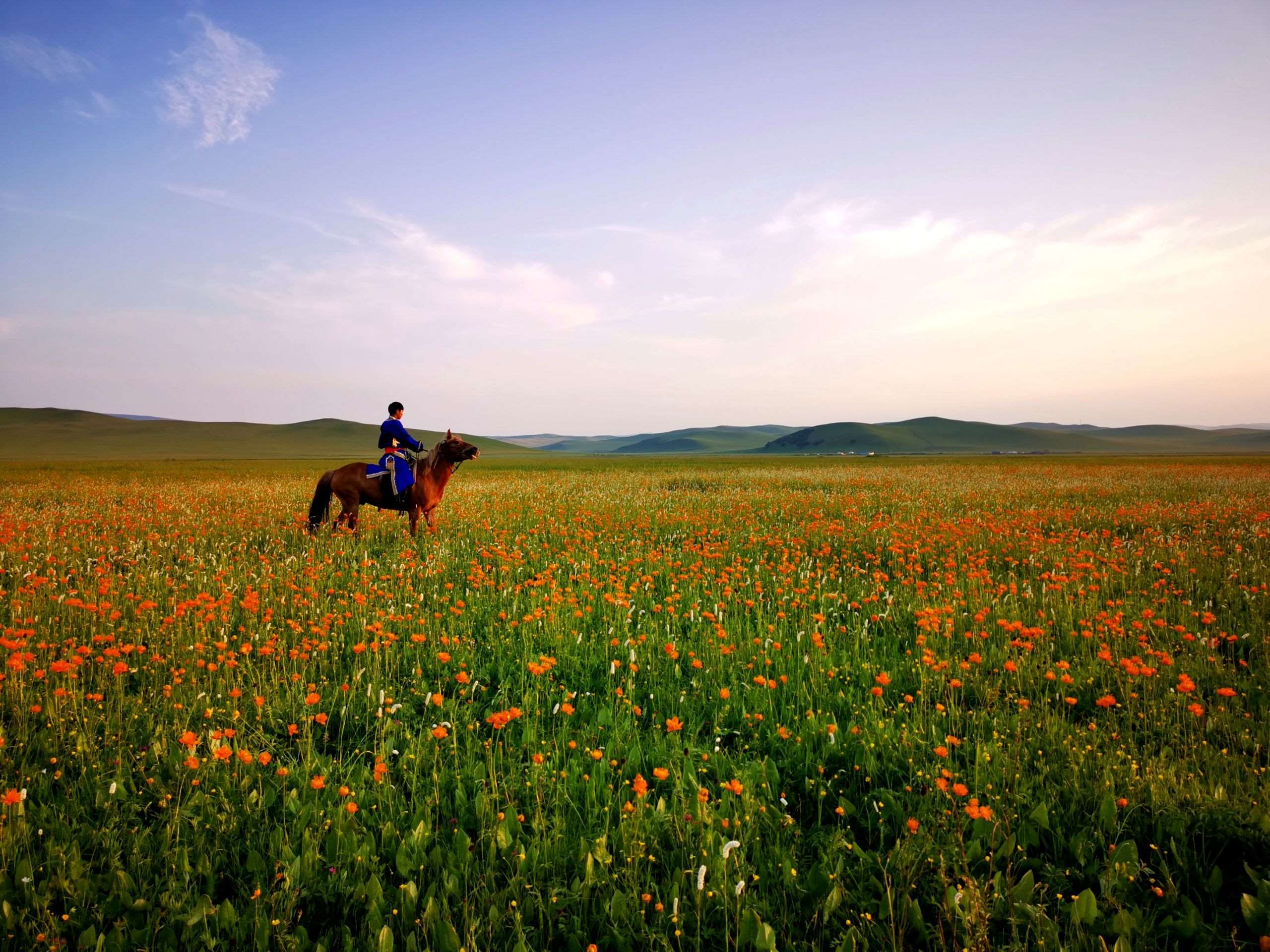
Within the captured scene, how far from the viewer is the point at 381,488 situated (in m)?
11.2

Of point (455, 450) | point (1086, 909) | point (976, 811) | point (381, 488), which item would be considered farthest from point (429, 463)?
point (1086, 909)

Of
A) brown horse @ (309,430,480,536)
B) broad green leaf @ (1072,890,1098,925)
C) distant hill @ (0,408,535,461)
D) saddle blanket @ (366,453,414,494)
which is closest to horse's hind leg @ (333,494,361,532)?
brown horse @ (309,430,480,536)

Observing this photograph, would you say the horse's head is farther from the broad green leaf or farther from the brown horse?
the broad green leaf

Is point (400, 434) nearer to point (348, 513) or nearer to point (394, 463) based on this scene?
point (394, 463)

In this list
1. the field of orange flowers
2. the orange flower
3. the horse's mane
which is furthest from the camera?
the horse's mane

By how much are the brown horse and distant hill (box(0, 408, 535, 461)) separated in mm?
92485

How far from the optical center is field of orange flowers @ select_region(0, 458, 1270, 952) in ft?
8.34

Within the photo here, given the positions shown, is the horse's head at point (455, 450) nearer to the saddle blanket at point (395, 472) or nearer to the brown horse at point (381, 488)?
the brown horse at point (381, 488)

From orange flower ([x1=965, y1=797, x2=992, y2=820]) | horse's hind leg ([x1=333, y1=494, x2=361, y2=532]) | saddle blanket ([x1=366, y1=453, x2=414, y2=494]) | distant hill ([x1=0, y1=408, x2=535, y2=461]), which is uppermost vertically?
distant hill ([x1=0, y1=408, x2=535, y2=461])

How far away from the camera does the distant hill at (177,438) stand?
109 m

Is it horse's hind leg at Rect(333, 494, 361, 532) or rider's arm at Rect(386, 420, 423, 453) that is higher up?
rider's arm at Rect(386, 420, 423, 453)

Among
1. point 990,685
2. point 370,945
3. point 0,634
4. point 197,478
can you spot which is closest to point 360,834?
point 370,945

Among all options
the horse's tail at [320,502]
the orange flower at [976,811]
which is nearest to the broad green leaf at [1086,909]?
the orange flower at [976,811]

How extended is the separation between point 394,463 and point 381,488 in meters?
0.64
